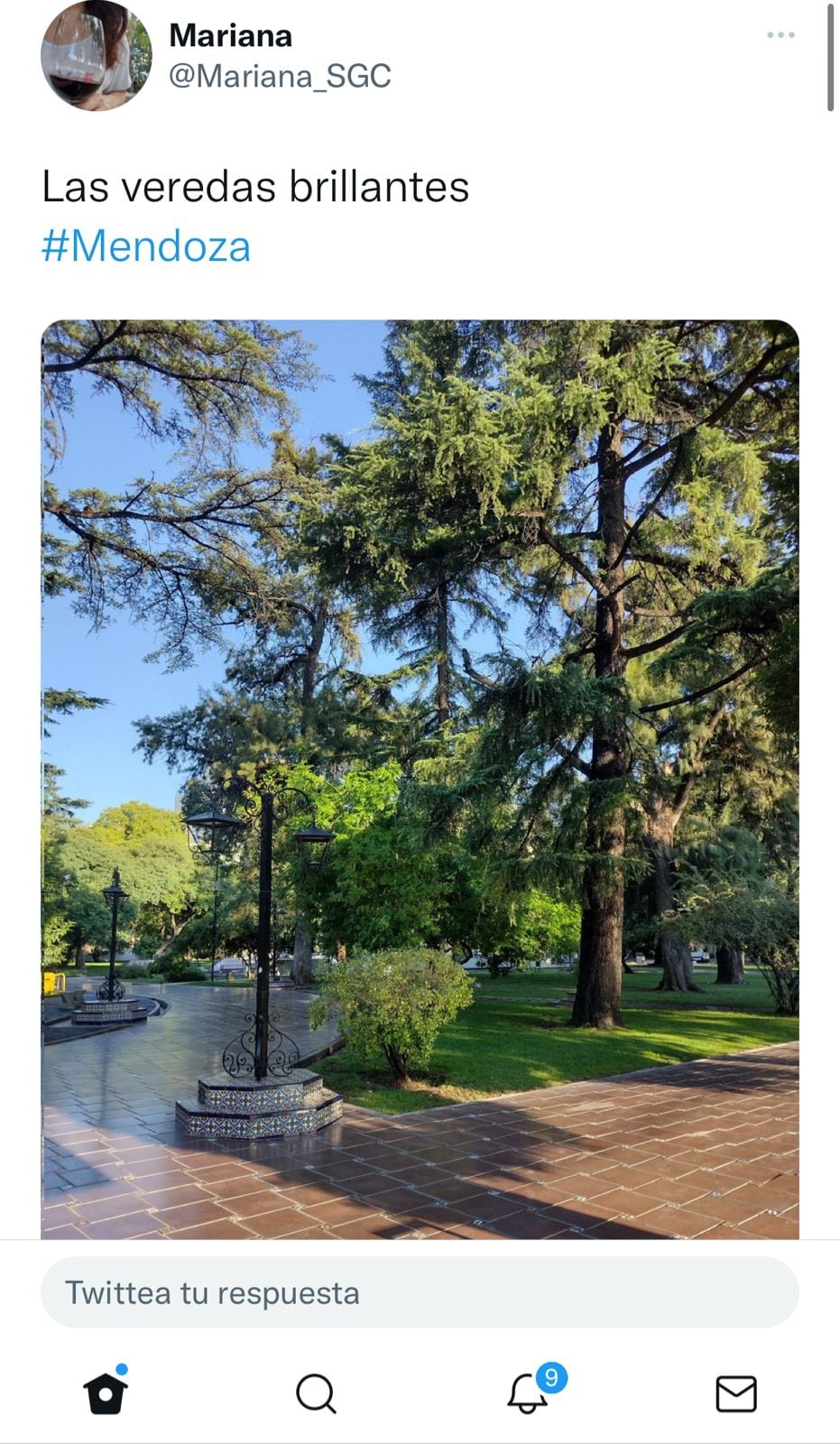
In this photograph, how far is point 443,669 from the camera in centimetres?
1773

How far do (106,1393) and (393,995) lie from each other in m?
5.69

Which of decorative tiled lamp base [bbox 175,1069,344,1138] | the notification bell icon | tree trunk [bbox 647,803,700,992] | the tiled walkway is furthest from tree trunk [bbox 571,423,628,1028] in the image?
the notification bell icon

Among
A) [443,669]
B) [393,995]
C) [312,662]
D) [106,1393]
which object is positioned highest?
[312,662]

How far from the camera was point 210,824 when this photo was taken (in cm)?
696

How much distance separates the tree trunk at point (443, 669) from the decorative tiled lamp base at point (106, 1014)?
730cm

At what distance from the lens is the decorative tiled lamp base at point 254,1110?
20.0 ft

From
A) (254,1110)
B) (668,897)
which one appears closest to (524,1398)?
(254,1110)
